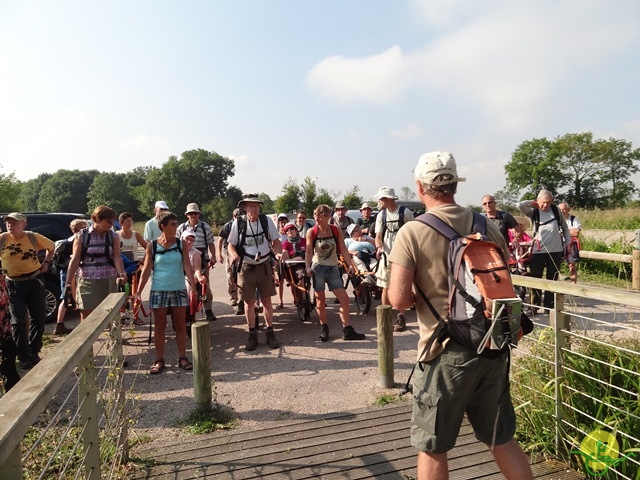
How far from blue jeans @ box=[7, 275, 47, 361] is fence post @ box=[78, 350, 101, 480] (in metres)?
3.87

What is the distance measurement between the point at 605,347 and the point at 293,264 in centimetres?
540

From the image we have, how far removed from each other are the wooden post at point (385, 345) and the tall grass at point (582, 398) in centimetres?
134

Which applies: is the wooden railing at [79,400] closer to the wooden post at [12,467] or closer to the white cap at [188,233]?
the wooden post at [12,467]

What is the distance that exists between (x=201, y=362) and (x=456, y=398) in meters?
2.56

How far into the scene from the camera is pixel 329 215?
663 cm

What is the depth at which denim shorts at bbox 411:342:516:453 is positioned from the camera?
225cm

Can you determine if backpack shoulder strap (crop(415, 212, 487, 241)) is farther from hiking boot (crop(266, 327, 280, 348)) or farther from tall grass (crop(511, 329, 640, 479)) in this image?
hiking boot (crop(266, 327, 280, 348))

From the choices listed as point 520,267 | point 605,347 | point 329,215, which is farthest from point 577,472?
point 520,267

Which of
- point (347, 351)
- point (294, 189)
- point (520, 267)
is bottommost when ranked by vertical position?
point (347, 351)

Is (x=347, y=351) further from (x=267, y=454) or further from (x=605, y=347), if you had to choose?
(x=605, y=347)

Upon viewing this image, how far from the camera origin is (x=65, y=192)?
3703 inches

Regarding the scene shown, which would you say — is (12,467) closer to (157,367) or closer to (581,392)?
(581,392)

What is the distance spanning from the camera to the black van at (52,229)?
821cm

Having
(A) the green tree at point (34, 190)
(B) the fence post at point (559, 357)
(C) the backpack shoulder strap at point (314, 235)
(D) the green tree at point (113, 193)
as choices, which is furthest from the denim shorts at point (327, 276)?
(A) the green tree at point (34, 190)
